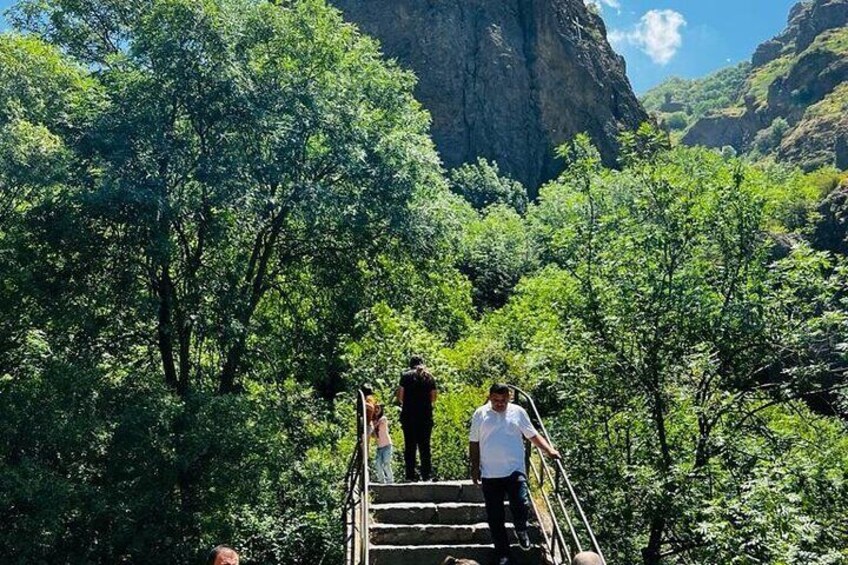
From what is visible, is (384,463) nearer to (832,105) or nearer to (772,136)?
(832,105)

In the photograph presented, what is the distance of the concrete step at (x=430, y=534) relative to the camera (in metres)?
8.67

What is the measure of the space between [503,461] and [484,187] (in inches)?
2619

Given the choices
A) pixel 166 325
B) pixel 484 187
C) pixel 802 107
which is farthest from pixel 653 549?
pixel 802 107

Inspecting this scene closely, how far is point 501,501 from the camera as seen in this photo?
286 inches

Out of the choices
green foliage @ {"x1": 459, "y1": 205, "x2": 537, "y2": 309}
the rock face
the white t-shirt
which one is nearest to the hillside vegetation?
the white t-shirt

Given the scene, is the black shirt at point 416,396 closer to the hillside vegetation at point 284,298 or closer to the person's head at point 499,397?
the person's head at point 499,397

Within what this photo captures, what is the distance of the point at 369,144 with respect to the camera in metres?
15.7

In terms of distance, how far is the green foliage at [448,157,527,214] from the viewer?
71.0 metres

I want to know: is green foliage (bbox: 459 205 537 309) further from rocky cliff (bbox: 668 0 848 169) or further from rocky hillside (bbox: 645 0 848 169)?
rocky cliff (bbox: 668 0 848 169)

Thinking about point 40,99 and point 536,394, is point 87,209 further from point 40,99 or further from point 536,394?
point 536,394

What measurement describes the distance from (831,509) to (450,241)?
354 inches

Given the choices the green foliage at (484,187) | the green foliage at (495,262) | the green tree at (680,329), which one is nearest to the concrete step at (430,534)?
the green tree at (680,329)

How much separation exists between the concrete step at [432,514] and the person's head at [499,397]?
2.33 meters

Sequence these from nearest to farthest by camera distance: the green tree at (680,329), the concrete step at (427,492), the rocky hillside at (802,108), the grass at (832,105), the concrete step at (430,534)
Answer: the concrete step at (430,534) → the concrete step at (427,492) → the green tree at (680,329) → the rocky hillside at (802,108) → the grass at (832,105)
